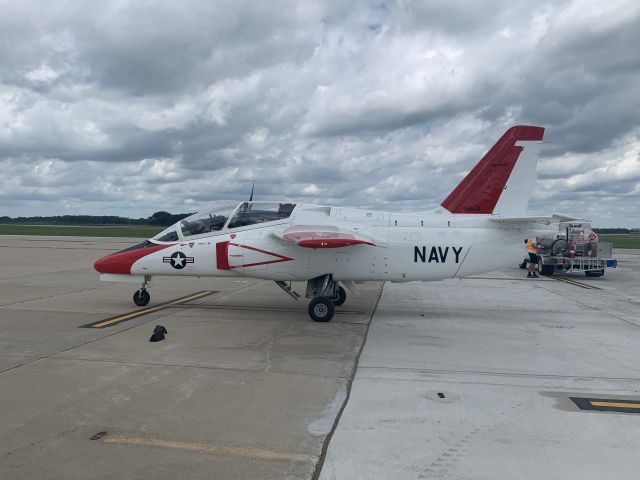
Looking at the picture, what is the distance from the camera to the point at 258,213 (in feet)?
35.2

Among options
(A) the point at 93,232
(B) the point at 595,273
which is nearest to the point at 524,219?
(B) the point at 595,273

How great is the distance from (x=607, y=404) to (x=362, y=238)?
217 inches

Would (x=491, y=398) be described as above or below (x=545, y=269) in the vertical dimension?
below

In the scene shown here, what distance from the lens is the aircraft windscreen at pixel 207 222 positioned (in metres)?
10.7

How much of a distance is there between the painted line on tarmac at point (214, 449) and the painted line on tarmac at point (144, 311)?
17.9ft

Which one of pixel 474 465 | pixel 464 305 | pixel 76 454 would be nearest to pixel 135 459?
pixel 76 454

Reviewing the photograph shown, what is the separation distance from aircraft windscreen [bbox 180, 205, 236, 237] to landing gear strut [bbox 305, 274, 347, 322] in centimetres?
253

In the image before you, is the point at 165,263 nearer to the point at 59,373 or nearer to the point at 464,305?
the point at 59,373

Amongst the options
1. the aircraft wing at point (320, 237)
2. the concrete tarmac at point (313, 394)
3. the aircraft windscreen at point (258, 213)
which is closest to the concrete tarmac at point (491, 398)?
the concrete tarmac at point (313, 394)

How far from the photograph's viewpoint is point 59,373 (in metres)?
6.16

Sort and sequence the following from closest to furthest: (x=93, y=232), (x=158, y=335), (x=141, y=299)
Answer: (x=158, y=335)
(x=141, y=299)
(x=93, y=232)

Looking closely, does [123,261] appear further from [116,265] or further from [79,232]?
[79,232]

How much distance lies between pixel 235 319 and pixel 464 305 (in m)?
6.41

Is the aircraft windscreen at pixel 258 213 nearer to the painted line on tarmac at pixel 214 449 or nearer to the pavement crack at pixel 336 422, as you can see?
the pavement crack at pixel 336 422
